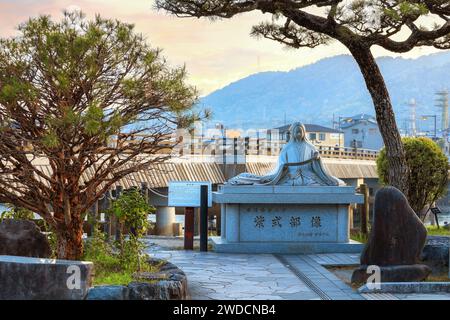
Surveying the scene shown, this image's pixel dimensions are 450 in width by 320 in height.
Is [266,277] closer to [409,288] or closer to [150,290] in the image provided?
[409,288]

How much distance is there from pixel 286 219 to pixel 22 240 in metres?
7.11

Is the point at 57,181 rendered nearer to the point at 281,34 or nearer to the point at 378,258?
the point at 378,258

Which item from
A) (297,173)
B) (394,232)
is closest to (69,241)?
(394,232)

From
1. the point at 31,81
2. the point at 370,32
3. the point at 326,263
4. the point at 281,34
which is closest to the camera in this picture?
the point at 31,81

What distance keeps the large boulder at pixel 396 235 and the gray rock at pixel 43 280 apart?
4604 mm

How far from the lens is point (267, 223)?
15117mm

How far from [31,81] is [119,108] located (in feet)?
3.80

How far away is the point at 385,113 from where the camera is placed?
47.0ft

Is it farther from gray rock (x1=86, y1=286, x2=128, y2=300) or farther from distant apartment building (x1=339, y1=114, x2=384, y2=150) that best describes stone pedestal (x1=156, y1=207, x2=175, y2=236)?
distant apartment building (x1=339, y1=114, x2=384, y2=150)

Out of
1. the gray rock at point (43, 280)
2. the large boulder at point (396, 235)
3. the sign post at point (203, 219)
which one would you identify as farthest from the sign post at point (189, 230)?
the gray rock at point (43, 280)

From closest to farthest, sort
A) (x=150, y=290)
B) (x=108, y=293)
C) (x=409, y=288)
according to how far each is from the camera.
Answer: (x=108, y=293) < (x=150, y=290) < (x=409, y=288)
